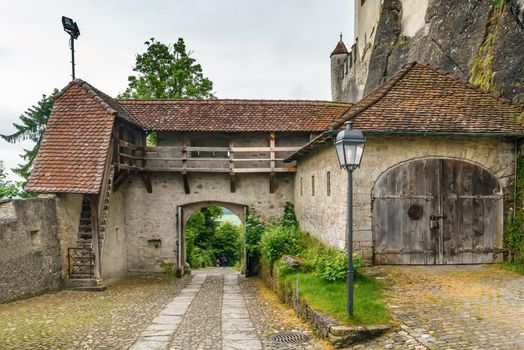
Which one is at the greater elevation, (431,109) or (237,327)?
(431,109)

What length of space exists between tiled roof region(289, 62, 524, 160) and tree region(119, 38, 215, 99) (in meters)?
16.9

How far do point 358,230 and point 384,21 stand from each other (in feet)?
49.3

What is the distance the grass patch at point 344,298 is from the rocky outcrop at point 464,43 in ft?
23.1

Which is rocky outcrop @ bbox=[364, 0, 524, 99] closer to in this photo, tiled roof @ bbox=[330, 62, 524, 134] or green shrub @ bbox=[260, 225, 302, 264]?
tiled roof @ bbox=[330, 62, 524, 134]

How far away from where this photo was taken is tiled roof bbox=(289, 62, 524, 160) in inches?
371

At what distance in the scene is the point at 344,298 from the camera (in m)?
7.35

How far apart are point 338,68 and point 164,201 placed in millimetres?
21280

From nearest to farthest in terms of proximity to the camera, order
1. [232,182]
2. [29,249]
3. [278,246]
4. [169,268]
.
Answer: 1. [29,249]
2. [278,246]
3. [232,182]
4. [169,268]

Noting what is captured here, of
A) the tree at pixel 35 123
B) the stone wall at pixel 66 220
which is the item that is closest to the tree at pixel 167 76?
the tree at pixel 35 123

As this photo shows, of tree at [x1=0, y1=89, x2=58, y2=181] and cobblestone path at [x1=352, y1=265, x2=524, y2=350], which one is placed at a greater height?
tree at [x1=0, y1=89, x2=58, y2=181]

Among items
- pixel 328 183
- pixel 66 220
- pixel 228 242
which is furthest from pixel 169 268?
pixel 228 242

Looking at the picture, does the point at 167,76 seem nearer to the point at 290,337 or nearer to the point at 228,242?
the point at 228,242

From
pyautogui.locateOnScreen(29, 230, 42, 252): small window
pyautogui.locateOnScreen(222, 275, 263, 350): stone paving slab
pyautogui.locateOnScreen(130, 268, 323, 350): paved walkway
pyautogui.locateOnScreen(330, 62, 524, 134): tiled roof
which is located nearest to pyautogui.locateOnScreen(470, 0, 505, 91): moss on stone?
pyautogui.locateOnScreen(330, 62, 524, 134): tiled roof

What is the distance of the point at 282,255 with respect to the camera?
38.8 feet
